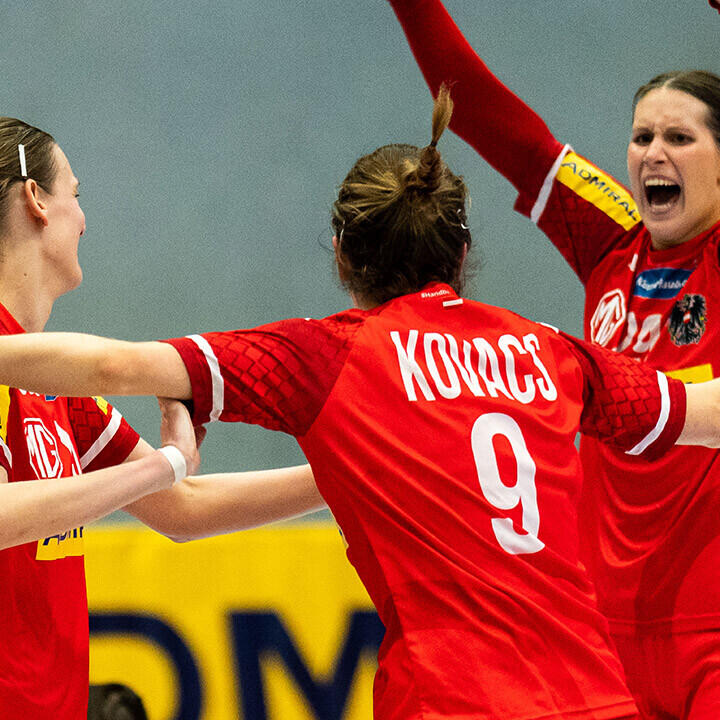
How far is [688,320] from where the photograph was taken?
2.15 meters

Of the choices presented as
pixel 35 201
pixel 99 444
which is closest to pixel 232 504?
pixel 99 444

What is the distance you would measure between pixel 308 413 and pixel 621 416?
1.68ft

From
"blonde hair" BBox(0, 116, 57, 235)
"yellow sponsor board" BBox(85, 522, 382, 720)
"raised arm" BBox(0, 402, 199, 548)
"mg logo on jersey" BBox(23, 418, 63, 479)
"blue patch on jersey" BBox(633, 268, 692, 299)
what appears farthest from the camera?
"yellow sponsor board" BBox(85, 522, 382, 720)

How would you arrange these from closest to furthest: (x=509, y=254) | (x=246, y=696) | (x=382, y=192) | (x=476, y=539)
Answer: (x=476, y=539) → (x=382, y=192) → (x=246, y=696) → (x=509, y=254)

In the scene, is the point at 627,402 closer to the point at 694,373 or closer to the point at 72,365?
the point at 694,373

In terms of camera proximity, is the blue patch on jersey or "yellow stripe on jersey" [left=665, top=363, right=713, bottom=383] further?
the blue patch on jersey

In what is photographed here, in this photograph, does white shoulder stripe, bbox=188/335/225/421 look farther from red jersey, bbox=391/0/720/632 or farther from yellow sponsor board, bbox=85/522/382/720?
yellow sponsor board, bbox=85/522/382/720

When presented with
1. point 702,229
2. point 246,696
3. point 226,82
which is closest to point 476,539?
point 702,229

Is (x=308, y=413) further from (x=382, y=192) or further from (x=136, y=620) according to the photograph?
(x=136, y=620)

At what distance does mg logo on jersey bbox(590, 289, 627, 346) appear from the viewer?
2.28 metres

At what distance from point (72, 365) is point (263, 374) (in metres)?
0.25

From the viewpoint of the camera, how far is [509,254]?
16.1 feet

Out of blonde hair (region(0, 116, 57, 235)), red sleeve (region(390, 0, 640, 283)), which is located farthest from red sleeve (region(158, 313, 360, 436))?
red sleeve (region(390, 0, 640, 283))

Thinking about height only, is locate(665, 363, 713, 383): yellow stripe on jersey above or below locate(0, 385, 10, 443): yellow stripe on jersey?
below
